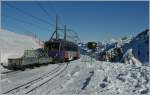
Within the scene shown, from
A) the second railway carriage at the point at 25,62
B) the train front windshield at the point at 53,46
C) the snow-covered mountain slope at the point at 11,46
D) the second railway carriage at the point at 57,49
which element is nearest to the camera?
the second railway carriage at the point at 25,62

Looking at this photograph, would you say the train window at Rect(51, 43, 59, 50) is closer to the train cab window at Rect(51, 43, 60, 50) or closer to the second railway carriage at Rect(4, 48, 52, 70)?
the train cab window at Rect(51, 43, 60, 50)

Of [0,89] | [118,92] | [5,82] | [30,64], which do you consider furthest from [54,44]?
[118,92]

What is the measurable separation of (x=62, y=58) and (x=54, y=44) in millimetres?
2151

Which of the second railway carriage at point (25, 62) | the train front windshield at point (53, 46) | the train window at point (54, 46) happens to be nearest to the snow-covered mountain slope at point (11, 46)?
the train front windshield at point (53, 46)

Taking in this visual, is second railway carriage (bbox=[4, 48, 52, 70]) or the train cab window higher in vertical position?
the train cab window

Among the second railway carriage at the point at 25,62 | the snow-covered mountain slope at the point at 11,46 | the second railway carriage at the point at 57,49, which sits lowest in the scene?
the second railway carriage at the point at 25,62

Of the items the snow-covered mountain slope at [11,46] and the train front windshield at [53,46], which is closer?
the train front windshield at [53,46]

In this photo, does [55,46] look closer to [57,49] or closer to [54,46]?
[54,46]

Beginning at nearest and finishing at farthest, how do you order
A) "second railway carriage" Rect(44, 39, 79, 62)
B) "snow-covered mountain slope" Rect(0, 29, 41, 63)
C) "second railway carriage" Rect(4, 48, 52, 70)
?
"second railway carriage" Rect(4, 48, 52, 70)
"second railway carriage" Rect(44, 39, 79, 62)
"snow-covered mountain slope" Rect(0, 29, 41, 63)

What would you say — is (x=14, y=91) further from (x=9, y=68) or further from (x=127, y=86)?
(x=9, y=68)

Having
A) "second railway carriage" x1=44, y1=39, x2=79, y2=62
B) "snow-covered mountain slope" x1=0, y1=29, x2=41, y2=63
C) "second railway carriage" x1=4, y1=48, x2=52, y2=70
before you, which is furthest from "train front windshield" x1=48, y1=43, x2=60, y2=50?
"snow-covered mountain slope" x1=0, y1=29, x2=41, y2=63

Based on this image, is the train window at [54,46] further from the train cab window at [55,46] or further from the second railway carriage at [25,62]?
the second railway carriage at [25,62]

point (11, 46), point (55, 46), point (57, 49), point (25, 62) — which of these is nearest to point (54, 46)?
point (55, 46)

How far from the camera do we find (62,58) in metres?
44.9
